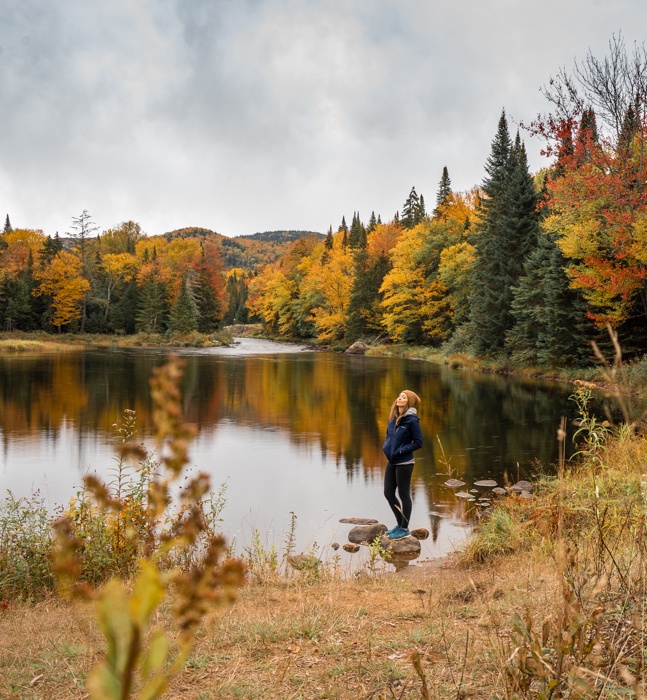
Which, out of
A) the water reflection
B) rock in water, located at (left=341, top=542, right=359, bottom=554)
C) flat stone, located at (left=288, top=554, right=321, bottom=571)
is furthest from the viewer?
the water reflection

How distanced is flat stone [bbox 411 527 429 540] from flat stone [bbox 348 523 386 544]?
1.51 ft

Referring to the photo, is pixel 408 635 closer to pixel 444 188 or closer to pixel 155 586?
pixel 155 586

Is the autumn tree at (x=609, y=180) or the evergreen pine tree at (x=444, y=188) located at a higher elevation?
the evergreen pine tree at (x=444, y=188)

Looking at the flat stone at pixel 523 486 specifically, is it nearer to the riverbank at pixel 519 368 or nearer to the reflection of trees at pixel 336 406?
the reflection of trees at pixel 336 406

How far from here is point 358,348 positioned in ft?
164

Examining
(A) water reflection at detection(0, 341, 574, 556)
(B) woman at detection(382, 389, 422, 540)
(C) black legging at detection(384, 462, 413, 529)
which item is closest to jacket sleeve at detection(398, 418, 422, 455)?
(B) woman at detection(382, 389, 422, 540)

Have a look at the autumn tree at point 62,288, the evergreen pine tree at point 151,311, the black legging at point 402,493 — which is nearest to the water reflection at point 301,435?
the black legging at point 402,493

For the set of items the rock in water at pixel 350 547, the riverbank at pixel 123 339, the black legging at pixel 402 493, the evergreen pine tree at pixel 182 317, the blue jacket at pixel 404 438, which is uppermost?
the evergreen pine tree at pixel 182 317

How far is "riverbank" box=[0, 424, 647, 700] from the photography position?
2.11m

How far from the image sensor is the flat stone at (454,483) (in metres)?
11.0

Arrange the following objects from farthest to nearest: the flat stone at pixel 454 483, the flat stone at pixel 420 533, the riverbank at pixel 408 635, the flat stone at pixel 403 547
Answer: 1. the flat stone at pixel 454 483
2. the flat stone at pixel 420 533
3. the flat stone at pixel 403 547
4. the riverbank at pixel 408 635

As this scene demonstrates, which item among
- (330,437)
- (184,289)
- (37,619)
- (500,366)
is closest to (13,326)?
(184,289)

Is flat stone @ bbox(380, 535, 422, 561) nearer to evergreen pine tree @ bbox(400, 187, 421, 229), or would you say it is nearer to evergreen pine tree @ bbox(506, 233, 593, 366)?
evergreen pine tree @ bbox(506, 233, 593, 366)

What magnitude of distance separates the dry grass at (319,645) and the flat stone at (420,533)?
3044mm
